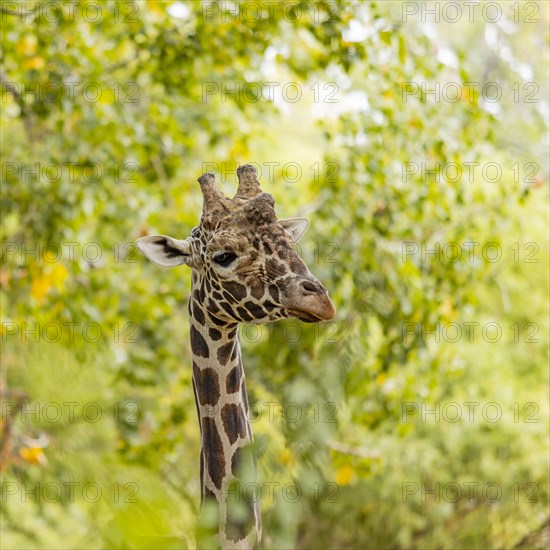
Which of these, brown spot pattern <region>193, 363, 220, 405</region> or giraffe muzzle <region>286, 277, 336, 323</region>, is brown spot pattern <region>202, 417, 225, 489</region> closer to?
brown spot pattern <region>193, 363, 220, 405</region>

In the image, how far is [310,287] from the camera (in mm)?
1106

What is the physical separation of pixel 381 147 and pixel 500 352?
294 centimetres

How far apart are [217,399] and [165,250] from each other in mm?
229

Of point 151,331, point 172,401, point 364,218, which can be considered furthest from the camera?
point 172,401

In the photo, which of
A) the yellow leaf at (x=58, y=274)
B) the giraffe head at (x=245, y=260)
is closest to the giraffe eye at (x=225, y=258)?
the giraffe head at (x=245, y=260)

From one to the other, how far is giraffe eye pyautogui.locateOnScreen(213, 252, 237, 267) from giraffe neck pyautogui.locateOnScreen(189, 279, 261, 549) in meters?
0.08

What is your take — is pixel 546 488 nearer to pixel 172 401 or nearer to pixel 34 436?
pixel 172 401

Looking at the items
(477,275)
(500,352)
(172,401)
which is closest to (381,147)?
(477,275)

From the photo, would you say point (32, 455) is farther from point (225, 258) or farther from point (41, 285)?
point (225, 258)

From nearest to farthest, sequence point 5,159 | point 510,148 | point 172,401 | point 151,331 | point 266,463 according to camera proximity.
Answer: point 266,463 → point 5,159 → point 151,331 → point 172,401 → point 510,148

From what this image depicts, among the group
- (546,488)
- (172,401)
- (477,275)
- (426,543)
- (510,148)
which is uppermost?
(477,275)

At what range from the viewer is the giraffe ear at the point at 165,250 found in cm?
128

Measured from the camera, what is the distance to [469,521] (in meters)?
5.23

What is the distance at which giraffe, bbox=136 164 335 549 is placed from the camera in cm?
116
